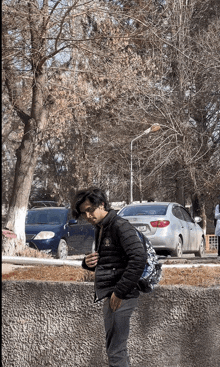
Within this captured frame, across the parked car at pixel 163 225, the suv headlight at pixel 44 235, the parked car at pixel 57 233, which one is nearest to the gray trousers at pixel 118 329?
the parked car at pixel 163 225

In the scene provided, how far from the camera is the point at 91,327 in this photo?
495cm

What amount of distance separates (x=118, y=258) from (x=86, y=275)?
1.92 m

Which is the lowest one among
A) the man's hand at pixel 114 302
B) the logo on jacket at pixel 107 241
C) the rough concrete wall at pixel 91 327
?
the rough concrete wall at pixel 91 327

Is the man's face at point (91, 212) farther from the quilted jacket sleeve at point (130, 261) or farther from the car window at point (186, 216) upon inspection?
the car window at point (186, 216)

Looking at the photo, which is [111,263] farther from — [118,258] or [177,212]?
[177,212]

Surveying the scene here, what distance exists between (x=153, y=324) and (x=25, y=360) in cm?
115

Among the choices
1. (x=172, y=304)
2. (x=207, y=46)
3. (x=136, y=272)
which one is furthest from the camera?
(x=207, y=46)

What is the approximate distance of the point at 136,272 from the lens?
342 centimetres

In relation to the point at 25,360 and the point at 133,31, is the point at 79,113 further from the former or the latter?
the point at 25,360

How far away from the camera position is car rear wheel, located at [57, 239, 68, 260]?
1472 cm

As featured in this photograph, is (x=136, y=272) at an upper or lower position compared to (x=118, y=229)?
lower

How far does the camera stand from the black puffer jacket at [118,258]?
3430mm

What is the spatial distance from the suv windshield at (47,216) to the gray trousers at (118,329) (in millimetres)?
11816

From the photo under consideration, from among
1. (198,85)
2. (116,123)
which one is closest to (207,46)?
(198,85)
